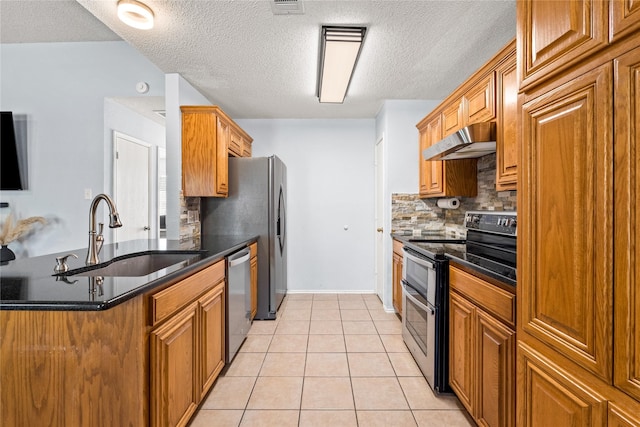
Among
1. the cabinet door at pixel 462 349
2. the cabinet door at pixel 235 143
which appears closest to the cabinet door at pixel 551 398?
the cabinet door at pixel 462 349

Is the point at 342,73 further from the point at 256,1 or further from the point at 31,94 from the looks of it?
the point at 31,94

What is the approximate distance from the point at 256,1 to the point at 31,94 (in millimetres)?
2818

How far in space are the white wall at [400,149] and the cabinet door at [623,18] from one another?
296 cm

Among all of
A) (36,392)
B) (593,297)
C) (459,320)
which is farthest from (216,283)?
(593,297)

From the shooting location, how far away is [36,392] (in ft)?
3.67

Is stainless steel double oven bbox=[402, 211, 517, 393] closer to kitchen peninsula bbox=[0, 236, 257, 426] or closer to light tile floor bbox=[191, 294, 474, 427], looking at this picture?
light tile floor bbox=[191, 294, 474, 427]

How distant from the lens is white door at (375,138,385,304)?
409 cm

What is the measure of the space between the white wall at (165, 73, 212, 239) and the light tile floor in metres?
1.33

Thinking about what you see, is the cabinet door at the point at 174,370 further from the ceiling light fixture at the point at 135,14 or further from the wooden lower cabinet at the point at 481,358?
the ceiling light fixture at the point at 135,14

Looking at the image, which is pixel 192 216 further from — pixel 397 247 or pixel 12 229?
pixel 397 247

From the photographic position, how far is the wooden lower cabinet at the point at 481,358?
1414 mm

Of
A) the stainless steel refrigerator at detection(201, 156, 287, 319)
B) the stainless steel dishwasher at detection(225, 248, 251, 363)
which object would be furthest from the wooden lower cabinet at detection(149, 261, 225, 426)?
the stainless steel refrigerator at detection(201, 156, 287, 319)

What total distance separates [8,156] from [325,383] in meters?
3.61

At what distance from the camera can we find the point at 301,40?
2.36 m
